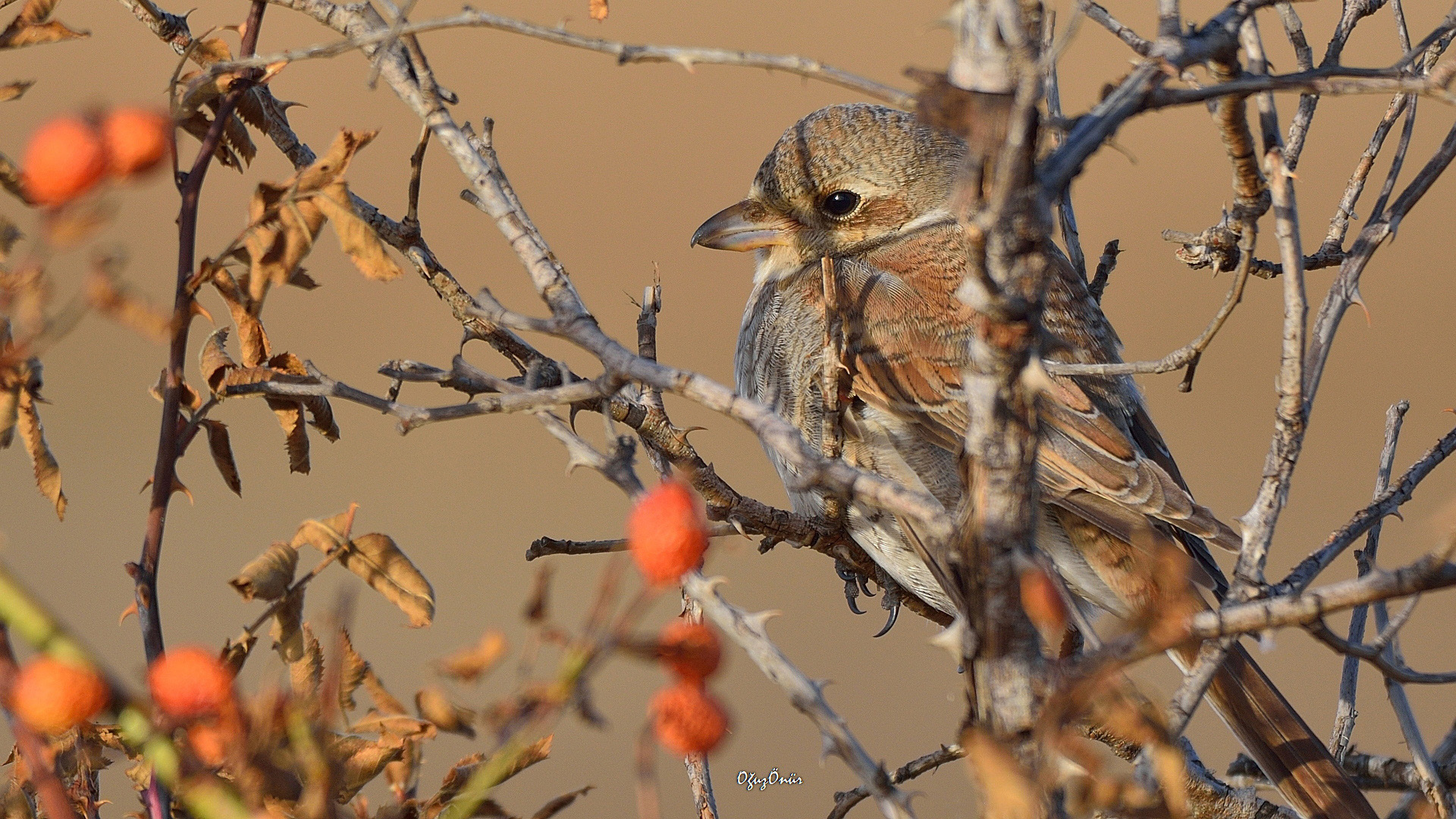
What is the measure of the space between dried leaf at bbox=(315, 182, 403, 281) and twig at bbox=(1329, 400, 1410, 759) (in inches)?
70.6

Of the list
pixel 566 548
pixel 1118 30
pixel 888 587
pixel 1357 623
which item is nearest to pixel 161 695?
pixel 566 548

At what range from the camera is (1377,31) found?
11.0 m

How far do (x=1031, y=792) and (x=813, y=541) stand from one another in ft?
6.90

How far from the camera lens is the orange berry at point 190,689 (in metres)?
0.91

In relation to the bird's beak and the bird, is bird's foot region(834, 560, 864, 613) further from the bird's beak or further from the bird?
the bird's beak

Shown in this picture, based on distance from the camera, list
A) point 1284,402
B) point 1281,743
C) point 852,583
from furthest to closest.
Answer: point 852,583 < point 1281,743 < point 1284,402

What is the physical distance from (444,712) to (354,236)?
56cm

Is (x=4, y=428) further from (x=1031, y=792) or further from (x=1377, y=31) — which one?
(x=1377, y=31)

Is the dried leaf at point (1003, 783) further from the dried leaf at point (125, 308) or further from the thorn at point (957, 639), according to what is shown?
the dried leaf at point (125, 308)

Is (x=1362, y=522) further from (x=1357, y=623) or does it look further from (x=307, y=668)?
(x=307, y=668)

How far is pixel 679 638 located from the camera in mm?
963

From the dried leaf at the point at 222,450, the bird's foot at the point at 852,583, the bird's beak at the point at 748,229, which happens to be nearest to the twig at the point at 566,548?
the dried leaf at the point at 222,450

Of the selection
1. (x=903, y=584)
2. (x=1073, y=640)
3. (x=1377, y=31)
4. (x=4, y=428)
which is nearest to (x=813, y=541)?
(x=903, y=584)

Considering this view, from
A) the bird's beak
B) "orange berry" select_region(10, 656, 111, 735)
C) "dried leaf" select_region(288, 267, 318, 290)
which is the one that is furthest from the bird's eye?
"orange berry" select_region(10, 656, 111, 735)
